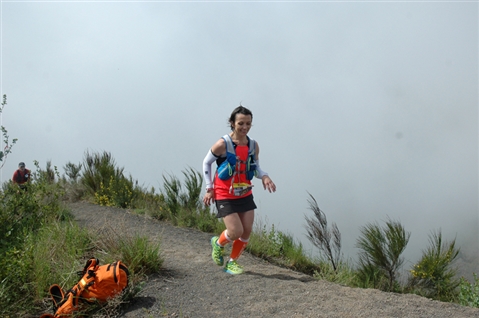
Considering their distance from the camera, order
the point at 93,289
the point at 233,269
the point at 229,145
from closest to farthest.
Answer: the point at 93,289 → the point at 229,145 → the point at 233,269

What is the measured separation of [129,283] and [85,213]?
5.35 m

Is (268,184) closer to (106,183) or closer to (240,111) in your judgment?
(240,111)

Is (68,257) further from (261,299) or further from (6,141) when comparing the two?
(261,299)

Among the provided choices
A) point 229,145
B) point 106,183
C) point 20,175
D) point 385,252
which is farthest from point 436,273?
point 20,175

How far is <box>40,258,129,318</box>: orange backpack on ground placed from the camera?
3.73m

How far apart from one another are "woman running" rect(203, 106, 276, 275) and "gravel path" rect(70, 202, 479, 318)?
0.39 metres

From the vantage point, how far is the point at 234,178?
4.77 meters

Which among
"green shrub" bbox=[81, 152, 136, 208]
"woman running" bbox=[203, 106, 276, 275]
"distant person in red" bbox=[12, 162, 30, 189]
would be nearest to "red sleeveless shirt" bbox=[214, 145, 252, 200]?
"woman running" bbox=[203, 106, 276, 275]

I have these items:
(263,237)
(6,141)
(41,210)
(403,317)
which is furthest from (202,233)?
(403,317)

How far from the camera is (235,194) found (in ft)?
15.5

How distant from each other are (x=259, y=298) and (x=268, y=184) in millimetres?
1321

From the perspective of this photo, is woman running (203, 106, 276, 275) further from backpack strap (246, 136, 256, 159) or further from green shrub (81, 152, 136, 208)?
green shrub (81, 152, 136, 208)

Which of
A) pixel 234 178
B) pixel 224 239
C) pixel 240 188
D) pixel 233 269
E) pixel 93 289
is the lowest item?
pixel 93 289

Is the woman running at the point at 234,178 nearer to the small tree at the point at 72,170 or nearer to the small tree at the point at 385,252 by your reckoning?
the small tree at the point at 385,252
